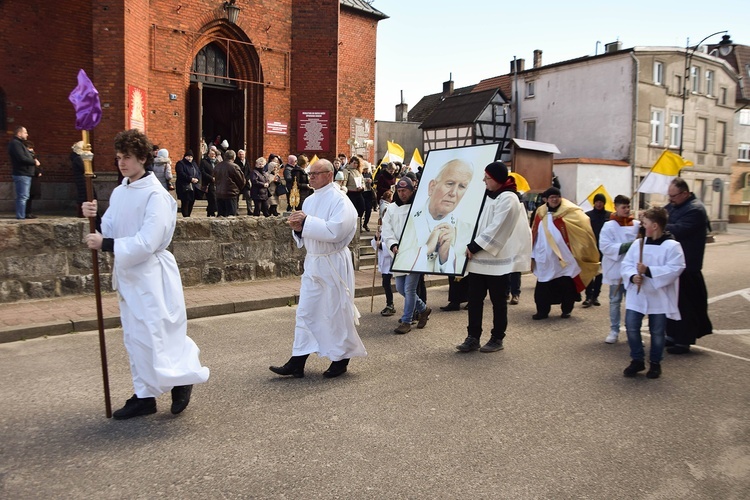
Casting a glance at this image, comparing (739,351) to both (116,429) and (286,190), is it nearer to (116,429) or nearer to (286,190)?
(116,429)

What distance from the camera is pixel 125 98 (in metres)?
14.9

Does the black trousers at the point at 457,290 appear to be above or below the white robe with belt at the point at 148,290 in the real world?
below

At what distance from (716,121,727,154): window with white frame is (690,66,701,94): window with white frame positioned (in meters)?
2.87

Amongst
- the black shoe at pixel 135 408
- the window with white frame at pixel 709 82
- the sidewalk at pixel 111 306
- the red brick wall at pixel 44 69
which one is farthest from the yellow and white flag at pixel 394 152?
the window with white frame at pixel 709 82

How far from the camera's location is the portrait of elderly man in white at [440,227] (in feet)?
23.8

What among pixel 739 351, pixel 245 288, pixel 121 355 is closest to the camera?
pixel 121 355

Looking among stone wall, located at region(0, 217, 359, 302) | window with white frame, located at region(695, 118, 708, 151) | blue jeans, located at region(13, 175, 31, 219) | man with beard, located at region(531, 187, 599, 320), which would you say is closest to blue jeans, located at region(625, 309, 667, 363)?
man with beard, located at region(531, 187, 599, 320)

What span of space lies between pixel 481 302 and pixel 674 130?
32212mm

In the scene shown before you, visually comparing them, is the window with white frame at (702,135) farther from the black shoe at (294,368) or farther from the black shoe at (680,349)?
the black shoe at (294,368)

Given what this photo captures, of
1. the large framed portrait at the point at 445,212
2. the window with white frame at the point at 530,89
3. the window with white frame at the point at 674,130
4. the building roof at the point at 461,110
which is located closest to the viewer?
the large framed portrait at the point at 445,212

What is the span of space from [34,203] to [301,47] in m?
9.51

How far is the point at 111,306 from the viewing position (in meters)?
8.59

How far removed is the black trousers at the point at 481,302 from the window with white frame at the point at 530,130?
32076 mm

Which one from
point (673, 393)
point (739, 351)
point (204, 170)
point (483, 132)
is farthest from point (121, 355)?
point (483, 132)
